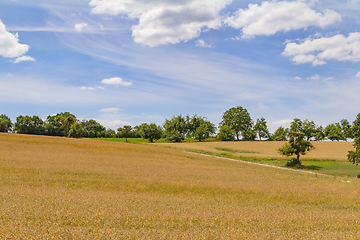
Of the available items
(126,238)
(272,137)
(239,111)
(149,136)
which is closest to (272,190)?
(126,238)

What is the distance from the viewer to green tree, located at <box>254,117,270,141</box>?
107000 millimetres

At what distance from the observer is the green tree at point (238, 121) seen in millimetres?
105562

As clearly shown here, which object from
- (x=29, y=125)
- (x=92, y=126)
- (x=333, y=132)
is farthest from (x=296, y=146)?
(x=92, y=126)

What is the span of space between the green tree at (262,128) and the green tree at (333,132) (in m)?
25.5

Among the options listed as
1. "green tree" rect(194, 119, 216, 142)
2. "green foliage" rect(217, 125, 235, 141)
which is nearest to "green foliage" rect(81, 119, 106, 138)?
"green tree" rect(194, 119, 216, 142)

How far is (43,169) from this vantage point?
52.4ft

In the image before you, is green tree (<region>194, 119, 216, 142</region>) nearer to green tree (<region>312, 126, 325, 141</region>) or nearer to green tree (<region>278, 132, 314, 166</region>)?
green tree (<region>312, 126, 325, 141</region>)

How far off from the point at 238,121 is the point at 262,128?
10.7m

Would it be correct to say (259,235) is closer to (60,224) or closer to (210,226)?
(210,226)

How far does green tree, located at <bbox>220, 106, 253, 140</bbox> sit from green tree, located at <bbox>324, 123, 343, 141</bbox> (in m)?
33.1

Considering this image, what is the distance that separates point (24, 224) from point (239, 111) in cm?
10681

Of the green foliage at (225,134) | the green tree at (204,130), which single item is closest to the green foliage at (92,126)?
the green tree at (204,130)

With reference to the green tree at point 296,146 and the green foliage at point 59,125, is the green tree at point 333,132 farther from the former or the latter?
the green foliage at point 59,125

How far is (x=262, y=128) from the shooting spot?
351 ft
